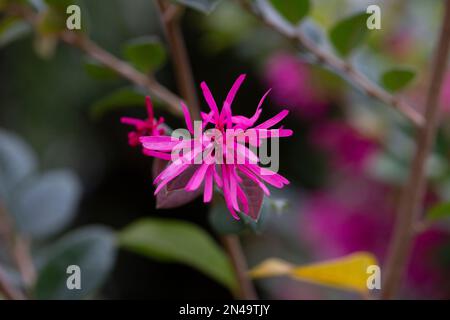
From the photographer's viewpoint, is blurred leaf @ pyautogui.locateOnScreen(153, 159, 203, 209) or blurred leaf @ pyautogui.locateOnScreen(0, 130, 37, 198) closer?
blurred leaf @ pyautogui.locateOnScreen(153, 159, 203, 209)

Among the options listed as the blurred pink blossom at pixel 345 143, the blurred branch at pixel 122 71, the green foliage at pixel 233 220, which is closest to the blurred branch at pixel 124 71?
the blurred branch at pixel 122 71

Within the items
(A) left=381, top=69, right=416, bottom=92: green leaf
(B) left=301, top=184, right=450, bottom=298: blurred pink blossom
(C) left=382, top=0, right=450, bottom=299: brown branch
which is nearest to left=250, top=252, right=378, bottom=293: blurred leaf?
(C) left=382, top=0, right=450, bottom=299: brown branch

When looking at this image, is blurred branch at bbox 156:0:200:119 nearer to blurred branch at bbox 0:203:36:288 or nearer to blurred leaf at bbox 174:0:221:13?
blurred leaf at bbox 174:0:221:13

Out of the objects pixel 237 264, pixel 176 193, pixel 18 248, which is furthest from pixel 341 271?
pixel 18 248

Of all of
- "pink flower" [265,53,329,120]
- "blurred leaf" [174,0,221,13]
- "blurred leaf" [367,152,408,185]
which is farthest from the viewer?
"pink flower" [265,53,329,120]

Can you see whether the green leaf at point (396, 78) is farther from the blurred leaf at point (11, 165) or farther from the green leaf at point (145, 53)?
the blurred leaf at point (11, 165)

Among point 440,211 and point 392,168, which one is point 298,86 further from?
point 440,211
